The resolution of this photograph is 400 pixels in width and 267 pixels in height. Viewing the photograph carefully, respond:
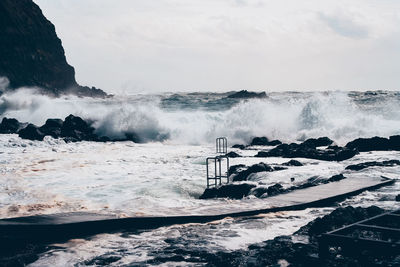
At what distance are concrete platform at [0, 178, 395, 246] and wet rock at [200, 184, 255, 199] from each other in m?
1.45

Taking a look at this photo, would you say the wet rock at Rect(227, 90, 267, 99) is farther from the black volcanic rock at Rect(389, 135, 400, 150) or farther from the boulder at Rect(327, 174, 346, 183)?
the boulder at Rect(327, 174, 346, 183)

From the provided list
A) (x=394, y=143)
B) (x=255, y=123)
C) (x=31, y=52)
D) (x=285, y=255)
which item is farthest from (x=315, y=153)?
(x=31, y=52)

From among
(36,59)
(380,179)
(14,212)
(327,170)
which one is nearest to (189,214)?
(14,212)

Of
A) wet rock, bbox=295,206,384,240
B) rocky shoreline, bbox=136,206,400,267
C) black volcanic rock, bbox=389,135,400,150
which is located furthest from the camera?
black volcanic rock, bbox=389,135,400,150

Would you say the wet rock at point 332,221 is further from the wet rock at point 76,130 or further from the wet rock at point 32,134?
the wet rock at point 76,130

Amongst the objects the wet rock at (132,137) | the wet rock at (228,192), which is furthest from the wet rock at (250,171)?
the wet rock at (132,137)

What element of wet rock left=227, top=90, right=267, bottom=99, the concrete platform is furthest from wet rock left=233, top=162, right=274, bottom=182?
wet rock left=227, top=90, right=267, bottom=99

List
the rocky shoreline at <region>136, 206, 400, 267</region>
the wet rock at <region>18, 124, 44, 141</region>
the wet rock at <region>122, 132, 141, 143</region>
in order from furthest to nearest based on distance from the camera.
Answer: the wet rock at <region>122, 132, 141, 143</region> < the wet rock at <region>18, 124, 44, 141</region> < the rocky shoreline at <region>136, 206, 400, 267</region>

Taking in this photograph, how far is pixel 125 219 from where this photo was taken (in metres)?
7.25

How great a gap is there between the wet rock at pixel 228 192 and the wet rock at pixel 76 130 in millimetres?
18199

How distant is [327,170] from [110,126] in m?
21.6

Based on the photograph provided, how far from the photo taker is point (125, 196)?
10703 mm

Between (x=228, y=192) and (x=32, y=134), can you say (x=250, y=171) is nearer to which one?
(x=228, y=192)

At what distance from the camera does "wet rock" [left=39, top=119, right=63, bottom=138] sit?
90.0ft
